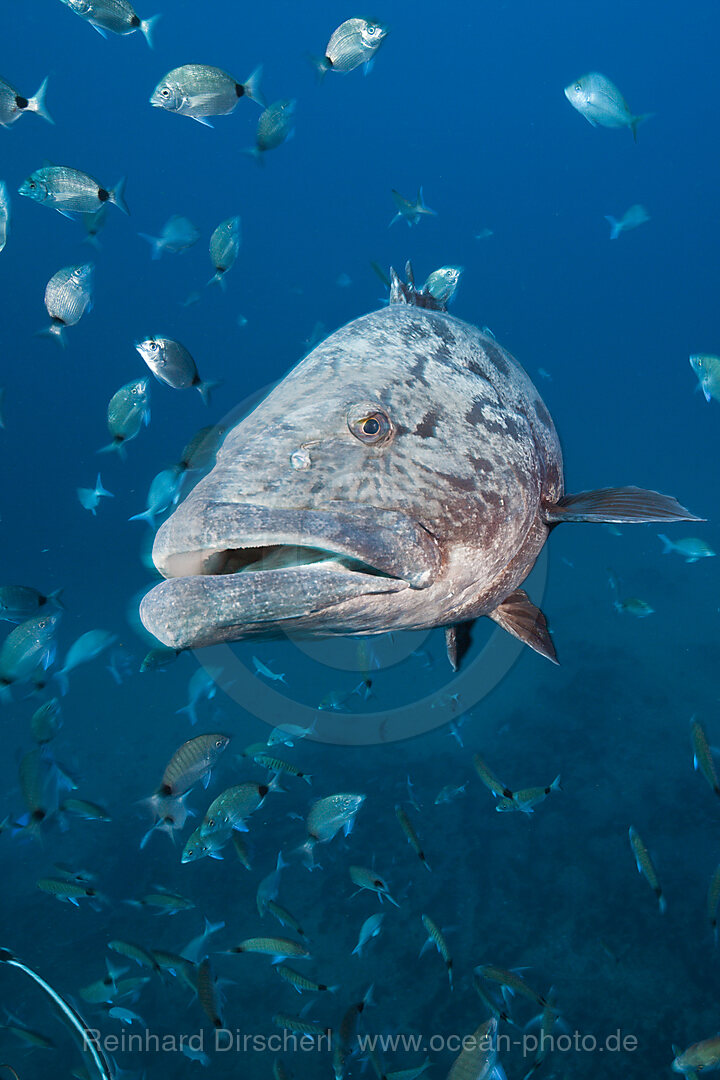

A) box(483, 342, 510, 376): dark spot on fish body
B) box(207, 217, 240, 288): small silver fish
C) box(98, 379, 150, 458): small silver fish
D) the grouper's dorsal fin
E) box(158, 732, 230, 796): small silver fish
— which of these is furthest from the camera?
box(207, 217, 240, 288): small silver fish

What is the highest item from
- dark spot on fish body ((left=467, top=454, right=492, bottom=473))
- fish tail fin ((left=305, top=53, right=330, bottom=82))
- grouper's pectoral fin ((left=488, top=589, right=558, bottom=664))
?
fish tail fin ((left=305, top=53, right=330, bottom=82))

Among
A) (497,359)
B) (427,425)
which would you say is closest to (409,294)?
(497,359)

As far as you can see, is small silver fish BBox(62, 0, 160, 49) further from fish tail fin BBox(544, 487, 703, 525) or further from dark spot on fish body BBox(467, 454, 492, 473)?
fish tail fin BBox(544, 487, 703, 525)

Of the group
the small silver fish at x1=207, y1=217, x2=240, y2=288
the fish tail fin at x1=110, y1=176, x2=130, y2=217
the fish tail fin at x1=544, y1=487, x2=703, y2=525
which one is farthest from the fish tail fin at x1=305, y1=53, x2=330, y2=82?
the fish tail fin at x1=544, y1=487, x2=703, y2=525

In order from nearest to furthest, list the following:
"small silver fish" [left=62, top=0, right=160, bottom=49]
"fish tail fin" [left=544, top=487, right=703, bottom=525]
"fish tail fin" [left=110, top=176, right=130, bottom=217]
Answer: "fish tail fin" [left=544, top=487, right=703, bottom=525], "small silver fish" [left=62, top=0, right=160, bottom=49], "fish tail fin" [left=110, top=176, right=130, bottom=217]

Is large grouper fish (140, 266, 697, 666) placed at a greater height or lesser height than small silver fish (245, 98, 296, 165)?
lesser

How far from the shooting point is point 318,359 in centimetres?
223

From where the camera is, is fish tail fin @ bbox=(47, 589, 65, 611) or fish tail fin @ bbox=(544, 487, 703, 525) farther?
fish tail fin @ bbox=(47, 589, 65, 611)

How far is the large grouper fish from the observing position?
1.50 metres

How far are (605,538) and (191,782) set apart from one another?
96.9 ft

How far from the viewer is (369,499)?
66.8 inches

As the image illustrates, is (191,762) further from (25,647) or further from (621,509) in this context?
(621,509)

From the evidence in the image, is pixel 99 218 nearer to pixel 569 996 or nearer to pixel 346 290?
pixel 569 996

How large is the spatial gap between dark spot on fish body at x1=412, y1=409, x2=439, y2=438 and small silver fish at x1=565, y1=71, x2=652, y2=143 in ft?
20.8
